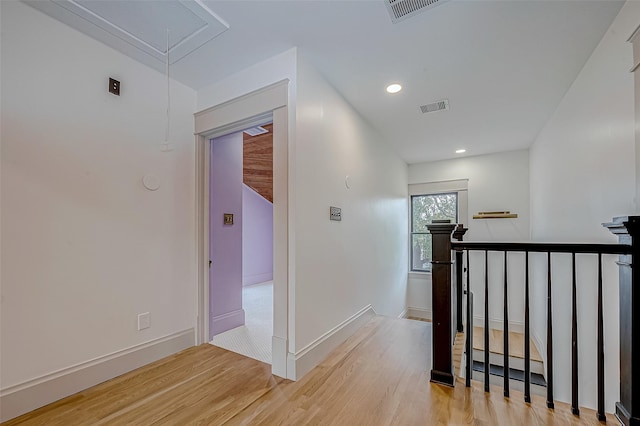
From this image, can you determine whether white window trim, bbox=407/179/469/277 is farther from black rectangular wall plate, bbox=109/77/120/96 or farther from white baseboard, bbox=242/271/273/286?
black rectangular wall plate, bbox=109/77/120/96

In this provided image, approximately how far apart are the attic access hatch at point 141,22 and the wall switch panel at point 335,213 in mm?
1579

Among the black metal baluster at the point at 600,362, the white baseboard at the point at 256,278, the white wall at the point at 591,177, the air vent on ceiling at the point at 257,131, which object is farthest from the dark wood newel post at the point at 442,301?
the white baseboard at the point at 256,278

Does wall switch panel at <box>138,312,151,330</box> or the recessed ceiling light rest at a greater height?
the recessed ceiling light

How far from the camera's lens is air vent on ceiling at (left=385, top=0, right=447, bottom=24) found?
1.67 m

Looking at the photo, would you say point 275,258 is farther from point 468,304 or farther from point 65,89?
point 65,89

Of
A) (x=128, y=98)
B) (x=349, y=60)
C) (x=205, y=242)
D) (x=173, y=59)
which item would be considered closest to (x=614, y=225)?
(x=349, y=60)

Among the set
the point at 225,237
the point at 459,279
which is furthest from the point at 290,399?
the point at 459,279

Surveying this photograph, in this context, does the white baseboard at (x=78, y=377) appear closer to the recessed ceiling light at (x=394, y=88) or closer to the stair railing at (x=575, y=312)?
the stair railing at (x=575, y=312)

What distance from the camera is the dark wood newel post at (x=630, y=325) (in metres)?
1.35

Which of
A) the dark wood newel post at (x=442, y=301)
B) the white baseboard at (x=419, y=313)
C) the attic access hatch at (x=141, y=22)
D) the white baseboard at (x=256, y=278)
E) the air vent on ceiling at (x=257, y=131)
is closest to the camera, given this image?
the attic access hatch at (x=141, y=22)

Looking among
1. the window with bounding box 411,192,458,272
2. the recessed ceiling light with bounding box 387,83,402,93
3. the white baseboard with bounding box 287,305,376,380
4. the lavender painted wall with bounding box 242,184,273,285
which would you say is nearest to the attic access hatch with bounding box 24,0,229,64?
the recessed ceiling light with bounding box 387,83,402,93

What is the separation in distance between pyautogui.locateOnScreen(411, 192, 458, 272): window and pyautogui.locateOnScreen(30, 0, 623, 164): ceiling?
8.18ft

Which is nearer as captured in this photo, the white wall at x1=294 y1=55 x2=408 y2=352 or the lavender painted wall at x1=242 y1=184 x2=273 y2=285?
the white wall at x1=294 y1=55 x2=408 y2=352

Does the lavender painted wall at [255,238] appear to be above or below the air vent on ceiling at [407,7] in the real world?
below
